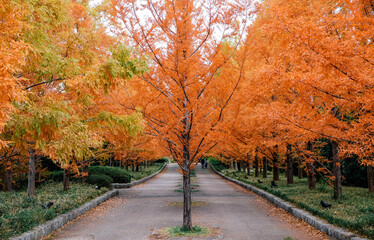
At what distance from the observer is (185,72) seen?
742 cm

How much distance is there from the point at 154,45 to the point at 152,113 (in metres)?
1.64

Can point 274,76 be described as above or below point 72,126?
above

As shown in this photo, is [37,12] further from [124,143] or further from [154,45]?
[124,143]

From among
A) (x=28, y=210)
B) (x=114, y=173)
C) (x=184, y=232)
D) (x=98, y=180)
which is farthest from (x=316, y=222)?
(x=114, y=173)

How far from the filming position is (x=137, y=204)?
13.4 m

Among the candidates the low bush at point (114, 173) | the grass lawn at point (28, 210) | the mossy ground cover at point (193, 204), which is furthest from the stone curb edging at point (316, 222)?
the low bush at point (114, 173)

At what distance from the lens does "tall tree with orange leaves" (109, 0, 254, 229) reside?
754 cm

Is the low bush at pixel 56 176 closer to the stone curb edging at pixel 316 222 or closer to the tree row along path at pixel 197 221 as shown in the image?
the tree row along path at pixel 197 221

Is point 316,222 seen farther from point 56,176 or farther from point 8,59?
point 56,176

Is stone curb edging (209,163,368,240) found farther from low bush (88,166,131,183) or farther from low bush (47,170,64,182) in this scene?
low bush (47,170,64,182)

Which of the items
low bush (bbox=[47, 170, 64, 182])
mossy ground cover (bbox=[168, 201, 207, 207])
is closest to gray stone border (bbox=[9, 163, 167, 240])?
mossy ground cover (bbox=[168, 201, 207, 207])

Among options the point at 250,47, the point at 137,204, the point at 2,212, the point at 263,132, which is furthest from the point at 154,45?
the point at 263,132

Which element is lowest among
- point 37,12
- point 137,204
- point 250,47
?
point 137,204

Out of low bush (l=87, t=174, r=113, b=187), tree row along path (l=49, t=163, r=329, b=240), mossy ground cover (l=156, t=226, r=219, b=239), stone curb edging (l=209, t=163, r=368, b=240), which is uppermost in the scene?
low bush (l=87, t=174, r=113, b=187)
